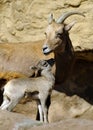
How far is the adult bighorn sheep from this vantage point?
9484 mm

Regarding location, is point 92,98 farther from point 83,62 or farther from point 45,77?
point 45,77

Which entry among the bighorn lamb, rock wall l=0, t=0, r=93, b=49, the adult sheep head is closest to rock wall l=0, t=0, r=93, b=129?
rock wall l=0, t=0, r=93, b=49

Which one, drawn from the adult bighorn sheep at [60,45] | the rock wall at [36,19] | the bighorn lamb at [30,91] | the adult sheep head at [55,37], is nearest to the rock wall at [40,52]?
the rock wall at [36,19]

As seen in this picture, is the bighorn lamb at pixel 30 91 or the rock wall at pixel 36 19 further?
the rock wall at pixel 36 19

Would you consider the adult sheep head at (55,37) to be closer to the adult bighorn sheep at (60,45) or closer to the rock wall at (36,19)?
the adult bighorn sheep at (60,45)

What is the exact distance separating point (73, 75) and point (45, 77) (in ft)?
8.95

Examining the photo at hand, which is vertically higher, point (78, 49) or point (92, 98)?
point (78, 49)

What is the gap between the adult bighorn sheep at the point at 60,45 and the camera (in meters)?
9.48

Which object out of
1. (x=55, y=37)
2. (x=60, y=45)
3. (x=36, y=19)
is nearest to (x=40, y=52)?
(x=60, y=45)

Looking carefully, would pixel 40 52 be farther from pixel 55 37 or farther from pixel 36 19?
pixel 36 19

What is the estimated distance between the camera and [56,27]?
9625 millimetres

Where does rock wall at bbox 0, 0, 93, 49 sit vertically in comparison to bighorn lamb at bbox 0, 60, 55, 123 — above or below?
above

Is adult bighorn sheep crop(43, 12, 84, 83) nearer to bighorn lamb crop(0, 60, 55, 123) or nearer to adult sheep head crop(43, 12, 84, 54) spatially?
adult sheep head crop(43, 12, 84, 54)

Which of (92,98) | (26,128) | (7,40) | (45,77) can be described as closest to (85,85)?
(92,98)
